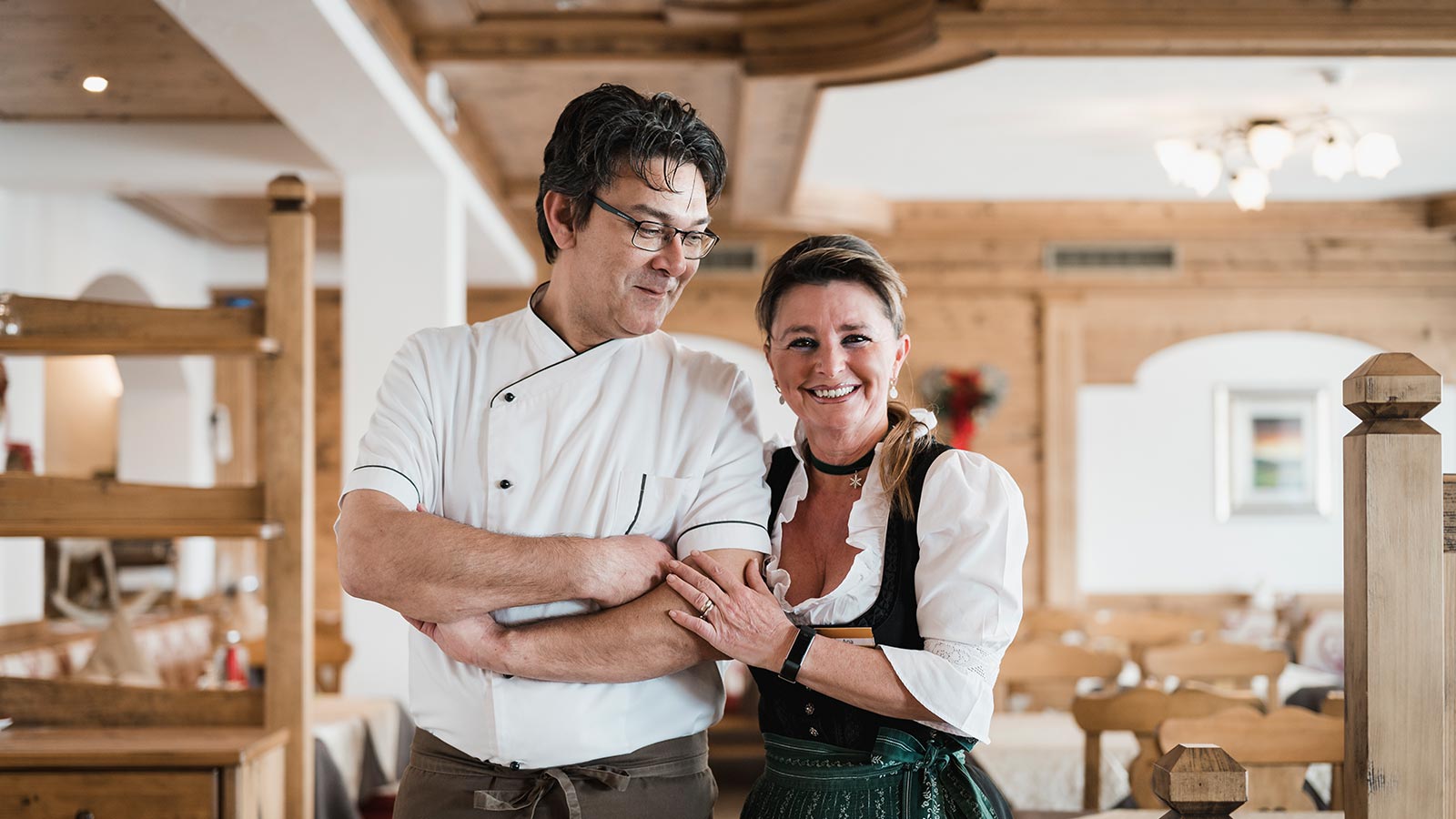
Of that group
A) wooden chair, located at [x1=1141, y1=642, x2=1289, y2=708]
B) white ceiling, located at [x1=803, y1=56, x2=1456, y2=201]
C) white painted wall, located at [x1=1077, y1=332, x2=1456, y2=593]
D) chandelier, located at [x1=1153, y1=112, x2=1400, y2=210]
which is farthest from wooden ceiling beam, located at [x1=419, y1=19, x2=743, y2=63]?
white painted wall, located at [x1=1077, y1=332, x2=1456, y2=593]

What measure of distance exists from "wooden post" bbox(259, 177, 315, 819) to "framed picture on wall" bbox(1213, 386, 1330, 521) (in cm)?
749

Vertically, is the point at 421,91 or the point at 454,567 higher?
the point at 421,91

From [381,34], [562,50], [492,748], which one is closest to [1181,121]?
[562,50]

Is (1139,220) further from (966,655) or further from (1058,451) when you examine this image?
(966,655)

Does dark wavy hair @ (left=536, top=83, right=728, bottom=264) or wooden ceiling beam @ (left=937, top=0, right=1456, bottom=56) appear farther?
wooden ceiling beam @ (left=937, top=0, right=1456, bottom=56)

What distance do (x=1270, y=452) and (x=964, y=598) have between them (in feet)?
26.8

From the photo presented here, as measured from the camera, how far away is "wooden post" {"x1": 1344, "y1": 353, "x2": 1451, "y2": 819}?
152 cm

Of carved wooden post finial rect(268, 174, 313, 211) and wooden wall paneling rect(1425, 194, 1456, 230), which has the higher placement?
wooden wall paneling rect(1425, 194, 1456, 230)

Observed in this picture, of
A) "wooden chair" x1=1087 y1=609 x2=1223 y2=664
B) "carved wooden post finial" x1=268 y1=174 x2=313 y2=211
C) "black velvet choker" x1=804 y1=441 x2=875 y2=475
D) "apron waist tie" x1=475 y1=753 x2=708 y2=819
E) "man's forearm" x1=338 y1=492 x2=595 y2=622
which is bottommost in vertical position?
"wooden chair" x1=1087 y1=609 x2=1223 y2=664

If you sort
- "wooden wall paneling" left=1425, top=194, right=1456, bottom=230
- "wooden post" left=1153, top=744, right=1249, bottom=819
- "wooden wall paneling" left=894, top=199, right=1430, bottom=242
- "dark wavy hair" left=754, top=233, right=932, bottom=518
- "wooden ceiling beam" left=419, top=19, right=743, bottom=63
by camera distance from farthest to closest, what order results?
1. "wooden wall paneling" left=894, top=199, right=1430, bottom=242
2. "wooden wall paneling" left=1425, top=194, right=1456, bottom=230
3. "wooden ceiling beam" left=419, top=19, right=743, bottom=63
4. "dark wavy hair" left=754, top=233, right=932, bottom=518
5. "wooden post" left=1153, top=744, right=1249, bottom=819

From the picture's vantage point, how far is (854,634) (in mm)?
1664

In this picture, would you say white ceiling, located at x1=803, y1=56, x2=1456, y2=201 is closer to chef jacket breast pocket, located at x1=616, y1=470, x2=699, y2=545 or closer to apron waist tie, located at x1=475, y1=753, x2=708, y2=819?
chef jacket breast pocket, located at x1=616, y1=470, x2=699, y2=545

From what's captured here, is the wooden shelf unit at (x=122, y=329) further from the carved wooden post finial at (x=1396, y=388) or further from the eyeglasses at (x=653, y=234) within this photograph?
the carved wooden post finial at (x=1396, y=388)

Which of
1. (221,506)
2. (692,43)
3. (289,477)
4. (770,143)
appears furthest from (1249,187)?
(221,506)
